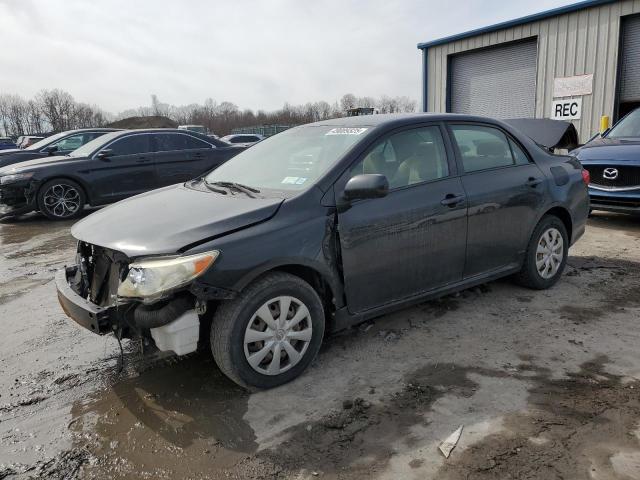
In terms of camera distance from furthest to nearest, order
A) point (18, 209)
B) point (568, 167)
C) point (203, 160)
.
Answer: point (203, 160), point (18, 209), point (568, 167)

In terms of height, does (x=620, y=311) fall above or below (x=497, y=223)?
below

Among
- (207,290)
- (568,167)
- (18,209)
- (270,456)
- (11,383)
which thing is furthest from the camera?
(18,209)

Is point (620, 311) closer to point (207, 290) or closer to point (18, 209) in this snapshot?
point (207, 290)

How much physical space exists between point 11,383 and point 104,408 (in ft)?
2.72

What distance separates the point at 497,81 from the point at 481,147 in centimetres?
1165

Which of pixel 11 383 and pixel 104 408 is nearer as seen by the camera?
pixel 104 408

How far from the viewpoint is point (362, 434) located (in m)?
2.61

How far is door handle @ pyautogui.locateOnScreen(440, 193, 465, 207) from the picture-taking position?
371cm

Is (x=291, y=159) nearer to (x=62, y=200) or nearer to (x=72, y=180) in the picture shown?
(x=72, y=180)

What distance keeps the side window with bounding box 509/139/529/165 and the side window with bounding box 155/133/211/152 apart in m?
7.26

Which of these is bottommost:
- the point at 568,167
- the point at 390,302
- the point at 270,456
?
the point at 270,456

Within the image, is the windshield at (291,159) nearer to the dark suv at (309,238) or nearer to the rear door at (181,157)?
→ the dark suv at (309,238)

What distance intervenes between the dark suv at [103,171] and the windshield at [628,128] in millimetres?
6645

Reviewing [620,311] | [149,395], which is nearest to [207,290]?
[149,395]
